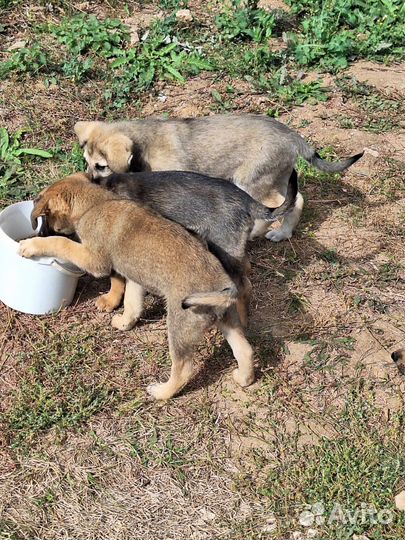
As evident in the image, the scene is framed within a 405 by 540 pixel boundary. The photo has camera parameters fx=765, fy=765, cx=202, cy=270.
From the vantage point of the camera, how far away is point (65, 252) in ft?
16.8

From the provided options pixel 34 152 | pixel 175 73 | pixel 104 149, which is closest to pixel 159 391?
pixel 104 149

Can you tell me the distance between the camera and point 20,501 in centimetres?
436

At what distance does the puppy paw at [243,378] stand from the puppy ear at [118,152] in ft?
6.52

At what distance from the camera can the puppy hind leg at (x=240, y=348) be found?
490 centimetres

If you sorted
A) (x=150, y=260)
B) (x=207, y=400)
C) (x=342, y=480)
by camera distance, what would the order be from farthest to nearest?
(x=207, y=400) < (x=150, y=260) < (x=342, y=480)

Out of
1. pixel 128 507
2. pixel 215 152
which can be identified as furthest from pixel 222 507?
pixel 215 152

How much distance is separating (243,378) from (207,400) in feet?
0.92

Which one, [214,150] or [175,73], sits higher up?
[214,150]

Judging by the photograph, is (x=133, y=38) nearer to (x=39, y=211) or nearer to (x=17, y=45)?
(x=17, y=45)

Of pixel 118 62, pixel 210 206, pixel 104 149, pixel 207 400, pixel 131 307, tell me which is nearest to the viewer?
pixel 207 400

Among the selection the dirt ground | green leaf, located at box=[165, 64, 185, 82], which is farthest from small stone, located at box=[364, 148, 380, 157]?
green leaf, located at box=[165, 64, 185, 82]

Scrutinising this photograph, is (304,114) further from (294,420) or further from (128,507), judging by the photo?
(128,507)

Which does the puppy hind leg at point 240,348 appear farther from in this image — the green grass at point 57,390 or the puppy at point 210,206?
the green grass at point 57,390

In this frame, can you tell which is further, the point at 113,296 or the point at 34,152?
the point at 34,152
